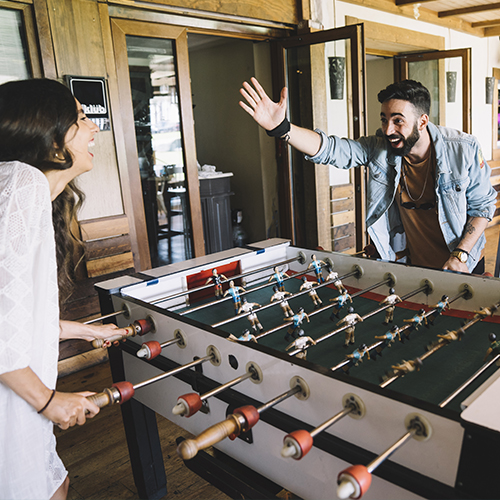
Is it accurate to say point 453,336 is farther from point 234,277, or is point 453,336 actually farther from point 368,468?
point 234,277

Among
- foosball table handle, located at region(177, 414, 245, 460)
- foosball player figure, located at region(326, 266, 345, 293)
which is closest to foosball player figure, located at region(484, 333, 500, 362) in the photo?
foosball player figure, located at region(326, 266, 345, 293)

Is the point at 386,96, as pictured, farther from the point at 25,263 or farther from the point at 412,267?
the point at 25,263

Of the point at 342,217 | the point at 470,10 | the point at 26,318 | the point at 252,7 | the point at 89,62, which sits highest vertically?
the point at 470,10

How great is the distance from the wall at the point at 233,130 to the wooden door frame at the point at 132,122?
148 centimetres

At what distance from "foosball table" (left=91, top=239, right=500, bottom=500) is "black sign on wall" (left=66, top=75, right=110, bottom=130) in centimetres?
151

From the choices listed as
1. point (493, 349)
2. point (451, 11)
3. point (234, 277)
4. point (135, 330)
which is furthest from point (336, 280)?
point (451, 11)

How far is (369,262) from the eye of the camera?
1933 mm

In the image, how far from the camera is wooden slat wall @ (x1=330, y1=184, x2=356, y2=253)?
15.8 feet

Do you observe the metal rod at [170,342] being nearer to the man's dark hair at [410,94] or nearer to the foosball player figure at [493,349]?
the foosball player figure at [493,349]

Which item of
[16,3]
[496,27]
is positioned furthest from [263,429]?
[496,27]

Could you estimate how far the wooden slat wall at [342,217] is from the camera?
4824 millimetres

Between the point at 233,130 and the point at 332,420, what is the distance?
196 inches

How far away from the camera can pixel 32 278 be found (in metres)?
1.15

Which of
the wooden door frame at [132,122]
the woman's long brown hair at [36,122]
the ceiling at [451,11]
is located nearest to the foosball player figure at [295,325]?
the woman's long brown hair at [36,122]
